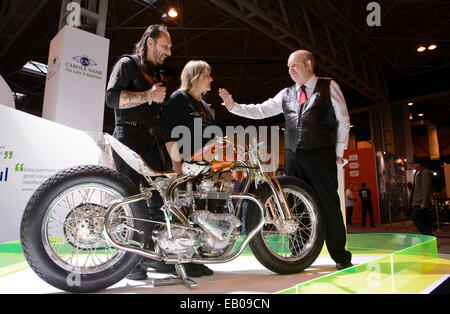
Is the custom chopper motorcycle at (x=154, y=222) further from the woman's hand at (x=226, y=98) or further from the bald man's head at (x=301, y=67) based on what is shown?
the bald man's head at (x=301, y=67)

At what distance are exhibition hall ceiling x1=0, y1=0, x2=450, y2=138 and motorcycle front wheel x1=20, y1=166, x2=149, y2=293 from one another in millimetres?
4903

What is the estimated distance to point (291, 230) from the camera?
209 centimetres

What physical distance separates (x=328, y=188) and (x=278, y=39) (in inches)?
278

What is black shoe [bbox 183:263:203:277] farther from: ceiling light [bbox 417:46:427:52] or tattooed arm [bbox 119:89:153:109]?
ceiling light [bbox 417:46:427:52]

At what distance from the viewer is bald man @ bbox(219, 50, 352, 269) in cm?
225

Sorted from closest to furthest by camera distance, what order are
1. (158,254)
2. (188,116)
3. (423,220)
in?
(158,254), (188,116), (423,220)

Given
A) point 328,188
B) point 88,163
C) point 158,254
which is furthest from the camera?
point 88,163

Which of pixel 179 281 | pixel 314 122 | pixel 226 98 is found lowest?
pixel 179 281

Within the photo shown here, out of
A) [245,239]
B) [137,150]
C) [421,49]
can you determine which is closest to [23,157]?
[137,150]

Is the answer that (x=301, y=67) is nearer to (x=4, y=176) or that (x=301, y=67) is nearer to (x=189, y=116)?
(x=189, y=116)

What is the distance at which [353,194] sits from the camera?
11.0 meters

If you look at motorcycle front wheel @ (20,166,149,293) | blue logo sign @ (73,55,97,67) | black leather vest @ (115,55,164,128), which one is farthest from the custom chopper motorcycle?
blue logo sign @ (73,55,97,67)

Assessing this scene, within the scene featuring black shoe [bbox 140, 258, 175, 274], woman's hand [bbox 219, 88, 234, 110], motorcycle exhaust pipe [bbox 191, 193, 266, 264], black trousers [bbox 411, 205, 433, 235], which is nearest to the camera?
motorcycle exhaust pipe [bbox 191, 193, 266, 264]
